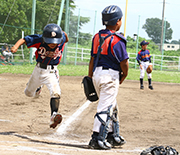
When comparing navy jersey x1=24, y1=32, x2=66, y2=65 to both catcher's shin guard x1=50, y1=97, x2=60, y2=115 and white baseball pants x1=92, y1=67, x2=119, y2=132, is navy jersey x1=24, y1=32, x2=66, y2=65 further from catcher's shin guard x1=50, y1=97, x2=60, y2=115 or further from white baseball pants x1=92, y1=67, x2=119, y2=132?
white baseball pants x1=92, y1=67, x2=119, y2=132

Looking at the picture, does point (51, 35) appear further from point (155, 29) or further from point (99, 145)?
point (155, 29)

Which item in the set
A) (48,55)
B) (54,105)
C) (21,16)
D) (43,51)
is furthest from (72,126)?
(21,16)

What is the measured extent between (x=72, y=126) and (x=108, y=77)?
1961mm

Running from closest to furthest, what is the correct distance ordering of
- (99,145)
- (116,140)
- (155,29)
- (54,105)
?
(99,145) → (116,140) → (54,105) → (155,29)

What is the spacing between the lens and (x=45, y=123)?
651cm

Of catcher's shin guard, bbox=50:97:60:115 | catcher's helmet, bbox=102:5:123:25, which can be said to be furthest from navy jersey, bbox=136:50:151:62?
catcher's helmet, bbox=102:5:123:25

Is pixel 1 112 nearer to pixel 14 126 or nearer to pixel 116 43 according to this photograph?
pixel 14 126

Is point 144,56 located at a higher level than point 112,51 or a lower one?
lower

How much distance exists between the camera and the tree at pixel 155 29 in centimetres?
3616

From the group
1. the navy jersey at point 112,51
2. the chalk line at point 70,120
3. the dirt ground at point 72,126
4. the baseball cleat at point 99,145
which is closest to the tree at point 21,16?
the dirt ground at point 72,126

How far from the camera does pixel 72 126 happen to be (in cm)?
640

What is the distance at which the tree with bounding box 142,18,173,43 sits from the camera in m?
36.2

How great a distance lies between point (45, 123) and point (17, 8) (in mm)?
34854

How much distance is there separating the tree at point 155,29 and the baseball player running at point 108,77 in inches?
1230
